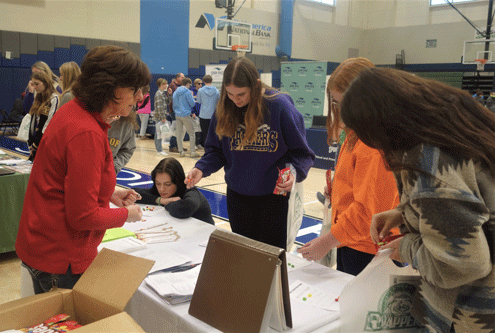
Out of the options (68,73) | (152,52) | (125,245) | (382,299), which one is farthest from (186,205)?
(152,52)

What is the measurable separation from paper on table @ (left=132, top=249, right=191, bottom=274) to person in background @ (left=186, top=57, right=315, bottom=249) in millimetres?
492

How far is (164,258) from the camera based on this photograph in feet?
5.87

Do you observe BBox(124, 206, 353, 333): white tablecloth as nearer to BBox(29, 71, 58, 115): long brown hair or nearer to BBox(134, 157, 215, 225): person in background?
BBox(134, 157, 215, 225): person in background

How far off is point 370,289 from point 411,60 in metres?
17.0

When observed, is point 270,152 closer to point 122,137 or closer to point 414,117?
point 122,137

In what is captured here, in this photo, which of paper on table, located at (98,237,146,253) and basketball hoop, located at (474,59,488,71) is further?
basketball hoop, located at (474,59,488,71)

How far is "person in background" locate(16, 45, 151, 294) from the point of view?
3.98ft

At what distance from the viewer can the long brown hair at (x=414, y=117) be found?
0.81 m

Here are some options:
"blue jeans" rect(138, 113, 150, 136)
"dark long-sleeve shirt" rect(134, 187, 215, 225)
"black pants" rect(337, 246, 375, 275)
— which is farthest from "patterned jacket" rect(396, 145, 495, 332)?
"blue jeans" rect(138, 113, 150, 136)

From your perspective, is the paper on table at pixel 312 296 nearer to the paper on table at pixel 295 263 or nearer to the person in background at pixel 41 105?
the paper on table at pixel 295 263

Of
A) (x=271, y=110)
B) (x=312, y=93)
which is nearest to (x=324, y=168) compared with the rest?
(x=312, y=93)

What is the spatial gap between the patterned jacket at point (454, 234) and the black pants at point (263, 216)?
1.33 metres

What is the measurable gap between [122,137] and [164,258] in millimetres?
1234

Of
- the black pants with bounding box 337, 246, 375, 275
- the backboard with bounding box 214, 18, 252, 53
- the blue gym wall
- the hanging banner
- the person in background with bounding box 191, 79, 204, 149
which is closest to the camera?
the black pants with bounding box 337, 246, 375, 275
